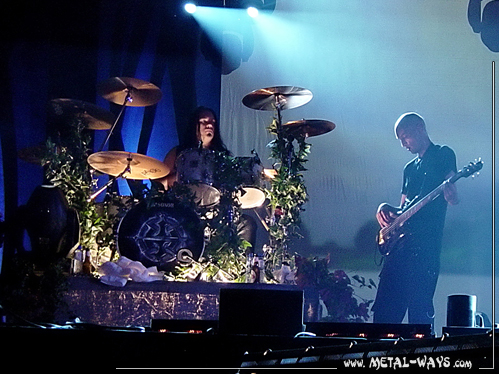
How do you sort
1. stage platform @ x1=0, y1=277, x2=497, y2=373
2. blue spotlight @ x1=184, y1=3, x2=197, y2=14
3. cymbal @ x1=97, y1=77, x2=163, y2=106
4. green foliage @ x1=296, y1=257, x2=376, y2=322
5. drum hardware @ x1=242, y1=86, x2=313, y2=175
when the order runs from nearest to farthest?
stage platform @ x1=0, y1=277, x2=497, y2=373, green foliage @ x1=296, y1=257, x2=376, y2=322, drum hardware @ x1=242, y1=86, x2=313, y2=175, cymbal @ x1=97, y1=77, x2=163, y2=106, blue spotlight @ x1=184, y1=3, x2=197, y2=14

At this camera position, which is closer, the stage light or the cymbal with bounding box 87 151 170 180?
the cymbal with bounding box 87 151 170 180

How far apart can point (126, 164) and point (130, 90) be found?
92 cm

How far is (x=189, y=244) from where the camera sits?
12.1 ft

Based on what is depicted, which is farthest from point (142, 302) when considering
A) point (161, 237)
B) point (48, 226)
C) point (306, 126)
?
point (306, 126)

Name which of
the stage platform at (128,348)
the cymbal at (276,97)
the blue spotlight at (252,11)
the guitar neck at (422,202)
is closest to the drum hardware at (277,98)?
the cymbal at (276,97)

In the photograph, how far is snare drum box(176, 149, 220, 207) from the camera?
407cm

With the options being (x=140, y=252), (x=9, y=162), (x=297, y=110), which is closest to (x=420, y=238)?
(x=297, y=110)

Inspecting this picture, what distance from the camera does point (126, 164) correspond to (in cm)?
485

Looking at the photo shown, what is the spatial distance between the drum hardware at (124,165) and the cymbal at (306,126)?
1.05m

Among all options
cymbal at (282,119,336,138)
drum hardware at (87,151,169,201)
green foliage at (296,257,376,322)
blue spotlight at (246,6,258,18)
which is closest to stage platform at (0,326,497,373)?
green foliage at (296,257,376,322)

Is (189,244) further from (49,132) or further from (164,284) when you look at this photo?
(49,132)

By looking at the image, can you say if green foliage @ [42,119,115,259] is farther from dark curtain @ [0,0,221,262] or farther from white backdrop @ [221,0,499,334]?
white backdrop @ [221,0,499,334]

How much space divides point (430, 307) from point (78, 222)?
3824 mm

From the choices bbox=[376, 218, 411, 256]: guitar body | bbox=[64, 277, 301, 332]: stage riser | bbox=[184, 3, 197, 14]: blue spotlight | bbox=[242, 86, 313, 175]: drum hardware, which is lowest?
bbox=[64, 277, 301, 332]: stage riser
